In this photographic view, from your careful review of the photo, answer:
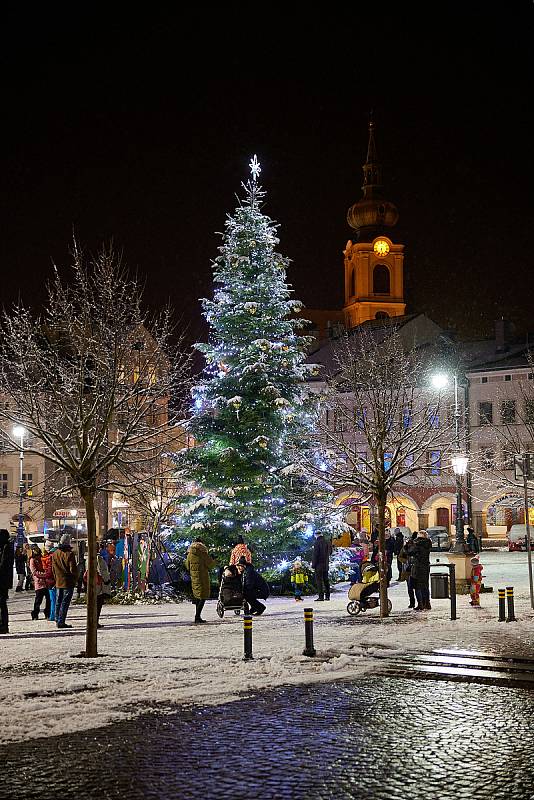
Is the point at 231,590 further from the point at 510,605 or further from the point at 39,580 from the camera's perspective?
the point at 510,605

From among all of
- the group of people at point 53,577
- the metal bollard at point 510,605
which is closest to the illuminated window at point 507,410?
the metal bollard at point 510,605

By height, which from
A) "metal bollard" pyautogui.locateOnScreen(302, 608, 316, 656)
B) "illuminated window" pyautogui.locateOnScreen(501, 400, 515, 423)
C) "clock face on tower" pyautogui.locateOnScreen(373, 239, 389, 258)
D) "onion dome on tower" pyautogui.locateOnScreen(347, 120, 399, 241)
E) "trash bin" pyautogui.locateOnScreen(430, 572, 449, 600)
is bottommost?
"metal bollard" pyautogui.locateOnScreen(302, 608, 316, 656)

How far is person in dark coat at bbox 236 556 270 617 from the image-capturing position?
2122 centimetres

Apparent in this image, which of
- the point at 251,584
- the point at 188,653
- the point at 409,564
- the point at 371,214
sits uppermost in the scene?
the point at 371,214

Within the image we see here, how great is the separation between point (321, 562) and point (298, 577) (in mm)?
1233

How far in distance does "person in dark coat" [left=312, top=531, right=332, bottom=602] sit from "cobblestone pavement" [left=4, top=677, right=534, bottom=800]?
13.0 m

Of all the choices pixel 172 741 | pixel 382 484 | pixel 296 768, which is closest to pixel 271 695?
pixel 172 741

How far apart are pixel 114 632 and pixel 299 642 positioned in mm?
4069

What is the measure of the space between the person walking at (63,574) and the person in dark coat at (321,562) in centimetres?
752

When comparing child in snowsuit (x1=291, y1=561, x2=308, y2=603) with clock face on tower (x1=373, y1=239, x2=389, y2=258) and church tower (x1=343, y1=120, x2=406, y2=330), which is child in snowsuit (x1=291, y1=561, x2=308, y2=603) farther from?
clock face on tower (x1=373, y1=239, x2=389, y2=258)

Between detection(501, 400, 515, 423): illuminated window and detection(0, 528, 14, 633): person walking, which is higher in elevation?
detection(501, 400, 515, 423): illuminated window

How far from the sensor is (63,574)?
19125mm

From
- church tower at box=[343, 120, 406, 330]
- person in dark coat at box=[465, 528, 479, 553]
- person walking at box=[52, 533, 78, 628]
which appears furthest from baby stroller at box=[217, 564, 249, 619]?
church tower at box=[343, 120, 406, 330]

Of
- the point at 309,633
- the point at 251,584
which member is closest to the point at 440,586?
the point at 251,584
